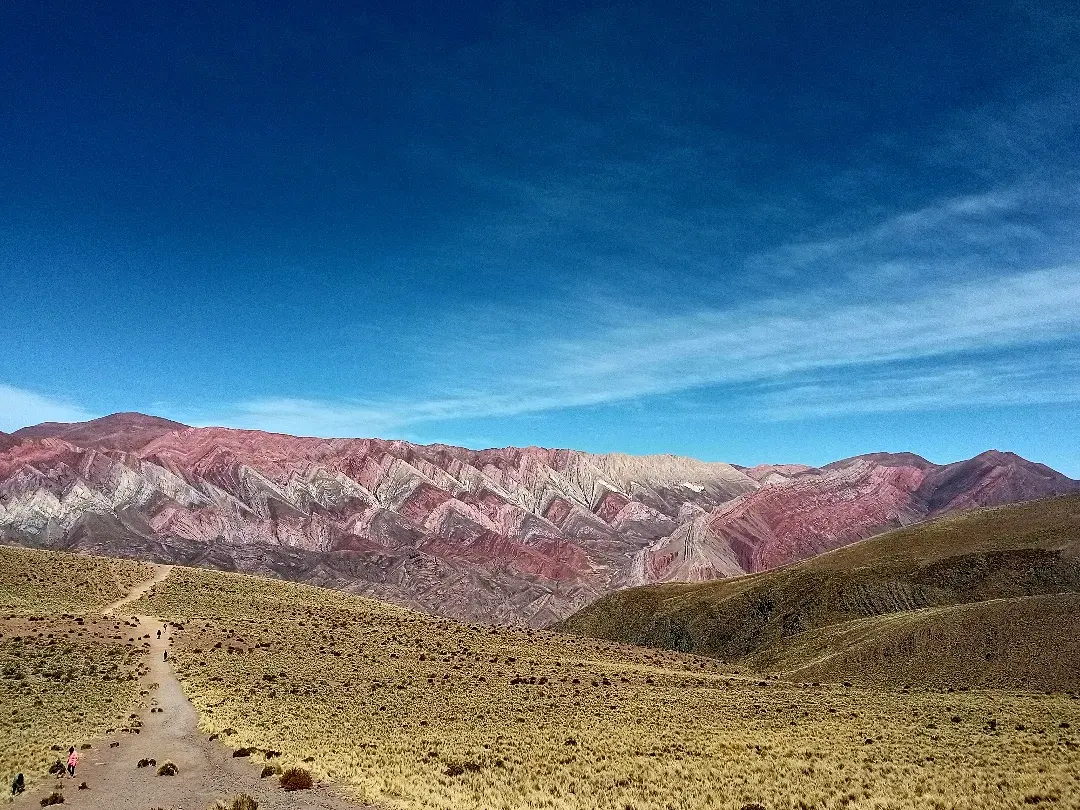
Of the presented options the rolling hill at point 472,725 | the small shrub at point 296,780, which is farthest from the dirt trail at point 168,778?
the small shrub at point 296,780

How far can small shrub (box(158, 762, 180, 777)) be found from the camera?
24562 mm

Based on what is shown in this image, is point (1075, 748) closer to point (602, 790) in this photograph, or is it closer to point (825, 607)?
point (602, 790)

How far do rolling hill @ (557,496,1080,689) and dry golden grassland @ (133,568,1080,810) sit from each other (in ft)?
27.8

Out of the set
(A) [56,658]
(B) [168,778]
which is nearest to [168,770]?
(B) [168,778]

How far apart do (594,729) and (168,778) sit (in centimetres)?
1817

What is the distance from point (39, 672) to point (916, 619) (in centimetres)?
6529

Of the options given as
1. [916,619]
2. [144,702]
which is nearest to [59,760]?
[144,702]

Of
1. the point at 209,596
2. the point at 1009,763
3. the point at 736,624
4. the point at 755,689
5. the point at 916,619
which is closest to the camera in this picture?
the point at 1009,763

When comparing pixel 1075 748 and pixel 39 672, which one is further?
pixel 39 672

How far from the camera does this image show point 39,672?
41.2 meters

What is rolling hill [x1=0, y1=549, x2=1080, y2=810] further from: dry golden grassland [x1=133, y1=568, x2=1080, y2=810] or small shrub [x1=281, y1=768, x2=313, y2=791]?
small shrub [x1=281, y1=768, x2=313, y2=791]

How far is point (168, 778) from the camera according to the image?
79.6 feet

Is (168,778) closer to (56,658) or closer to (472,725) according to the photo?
(472,725)

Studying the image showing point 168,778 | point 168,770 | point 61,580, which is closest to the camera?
point 168,778
